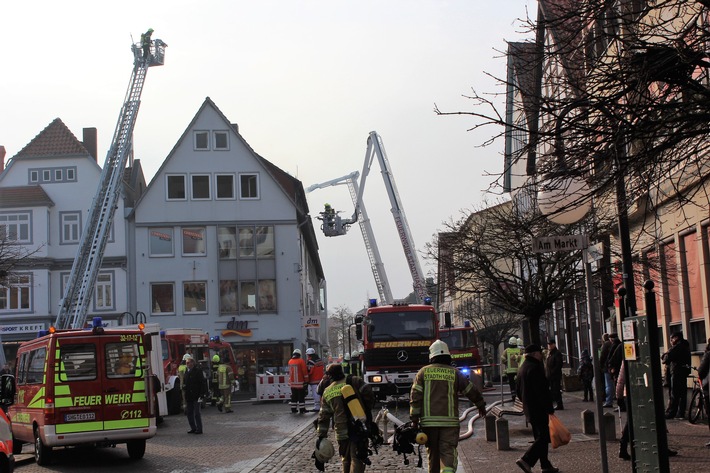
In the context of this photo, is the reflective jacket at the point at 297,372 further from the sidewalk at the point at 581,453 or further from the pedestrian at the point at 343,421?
the pedestrian at the point at 343,421

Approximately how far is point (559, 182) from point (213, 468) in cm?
792

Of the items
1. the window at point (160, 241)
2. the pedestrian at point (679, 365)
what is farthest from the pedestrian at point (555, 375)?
the window at point (160, 241)

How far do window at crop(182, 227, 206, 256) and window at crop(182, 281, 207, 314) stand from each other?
1730mm

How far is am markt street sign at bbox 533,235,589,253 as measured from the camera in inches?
448

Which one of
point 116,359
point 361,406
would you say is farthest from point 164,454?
point 361,406

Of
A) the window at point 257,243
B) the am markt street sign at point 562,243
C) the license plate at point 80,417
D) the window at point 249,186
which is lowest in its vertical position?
the license plate at point 80,417

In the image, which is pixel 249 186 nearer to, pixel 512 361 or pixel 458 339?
pixel 458 339

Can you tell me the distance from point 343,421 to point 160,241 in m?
43.8

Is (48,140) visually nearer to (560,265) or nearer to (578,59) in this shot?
(560,265)

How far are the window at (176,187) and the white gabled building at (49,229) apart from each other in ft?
9.53

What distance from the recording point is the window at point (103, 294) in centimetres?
5275

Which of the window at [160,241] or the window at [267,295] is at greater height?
the window at [160,241]

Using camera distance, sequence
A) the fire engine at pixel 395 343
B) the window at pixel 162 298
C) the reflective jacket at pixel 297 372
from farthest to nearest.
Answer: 1. the window at pixel 162 298
2. the reflective jacket at pixel 297 372
3. the fire engine at pixel 395 343

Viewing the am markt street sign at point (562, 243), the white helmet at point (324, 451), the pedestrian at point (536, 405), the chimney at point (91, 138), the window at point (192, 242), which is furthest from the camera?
the chimney at point (91, 138)
